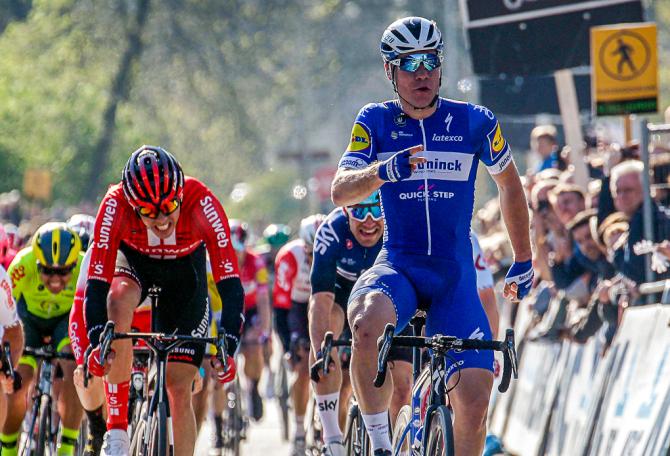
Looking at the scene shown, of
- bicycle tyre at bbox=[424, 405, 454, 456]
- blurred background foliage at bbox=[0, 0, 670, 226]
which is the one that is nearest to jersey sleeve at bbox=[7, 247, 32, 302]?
bicycle tyre at bbox=[424, 405, 454, 456]

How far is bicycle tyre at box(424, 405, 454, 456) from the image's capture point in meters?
6.35

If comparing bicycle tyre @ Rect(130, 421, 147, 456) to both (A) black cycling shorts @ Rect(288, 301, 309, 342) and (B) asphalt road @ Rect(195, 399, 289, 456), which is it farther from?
(A) black cycling shorts @ Rect(288, 301, 309, 342)

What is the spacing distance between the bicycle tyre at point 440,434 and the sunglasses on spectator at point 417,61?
157 centimetres

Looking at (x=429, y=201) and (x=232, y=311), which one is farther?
(x=232, y=311)

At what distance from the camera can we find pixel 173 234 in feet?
28.0

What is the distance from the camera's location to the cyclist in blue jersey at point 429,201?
277 inches

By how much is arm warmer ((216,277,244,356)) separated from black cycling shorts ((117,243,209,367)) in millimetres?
518

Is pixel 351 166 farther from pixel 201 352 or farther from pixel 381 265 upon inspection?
pixel 201 352

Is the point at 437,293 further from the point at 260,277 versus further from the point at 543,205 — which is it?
the point at 260,277

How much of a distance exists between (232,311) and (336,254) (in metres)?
1.92

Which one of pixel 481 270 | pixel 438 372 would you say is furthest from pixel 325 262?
pixel 438 372

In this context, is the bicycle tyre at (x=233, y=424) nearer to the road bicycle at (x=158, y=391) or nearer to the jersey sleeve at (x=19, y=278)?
the jersey sleeve at (x=19, y=278)

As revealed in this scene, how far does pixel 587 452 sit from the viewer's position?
32.3 ft

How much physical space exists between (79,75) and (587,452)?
36.3 m
